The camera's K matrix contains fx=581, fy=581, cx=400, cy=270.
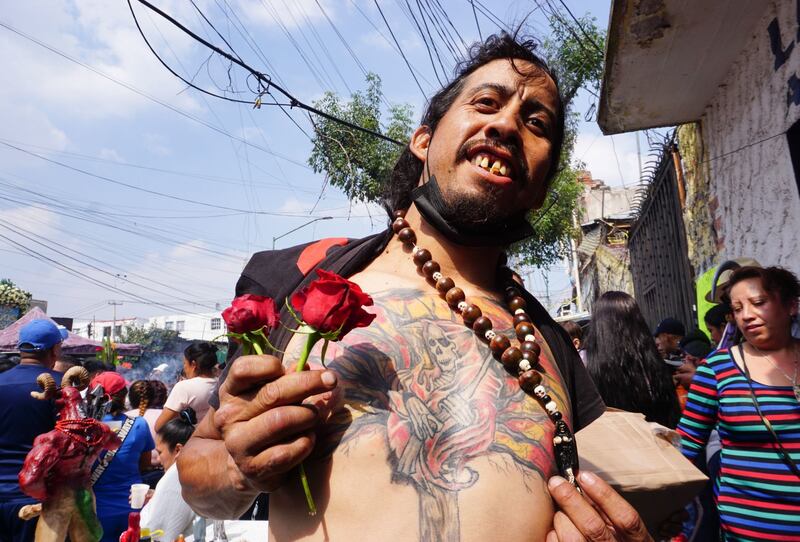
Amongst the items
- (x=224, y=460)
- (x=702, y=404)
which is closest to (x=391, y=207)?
(x=224, y=460)

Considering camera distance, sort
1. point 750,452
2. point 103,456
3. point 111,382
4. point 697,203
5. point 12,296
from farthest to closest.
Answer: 1. point 12,296
2. point 697,203
3. point 111,382
4. point 103,456
5. point 750,452

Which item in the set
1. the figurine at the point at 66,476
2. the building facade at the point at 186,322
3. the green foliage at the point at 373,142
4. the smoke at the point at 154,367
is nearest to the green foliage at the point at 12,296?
the smoke at the point at 154,367

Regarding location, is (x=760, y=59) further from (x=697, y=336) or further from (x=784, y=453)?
(x=784, y=453)

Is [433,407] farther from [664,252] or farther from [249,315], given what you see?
[664,252]

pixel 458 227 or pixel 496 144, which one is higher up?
pixel 496 144

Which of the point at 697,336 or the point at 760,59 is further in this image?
the point at 697,336

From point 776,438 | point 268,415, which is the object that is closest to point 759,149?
point 776,438

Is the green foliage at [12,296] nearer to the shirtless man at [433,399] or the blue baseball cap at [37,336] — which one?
the blue baseball cap at [37,336]

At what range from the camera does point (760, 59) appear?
4.57 meters

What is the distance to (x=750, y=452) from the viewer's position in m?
3.00

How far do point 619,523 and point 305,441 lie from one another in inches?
29.0

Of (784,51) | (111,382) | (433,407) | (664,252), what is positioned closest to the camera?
(433,407)

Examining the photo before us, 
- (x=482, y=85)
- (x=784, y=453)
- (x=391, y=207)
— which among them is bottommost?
(x=784, y=453)

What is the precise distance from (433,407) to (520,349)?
1.15ft
